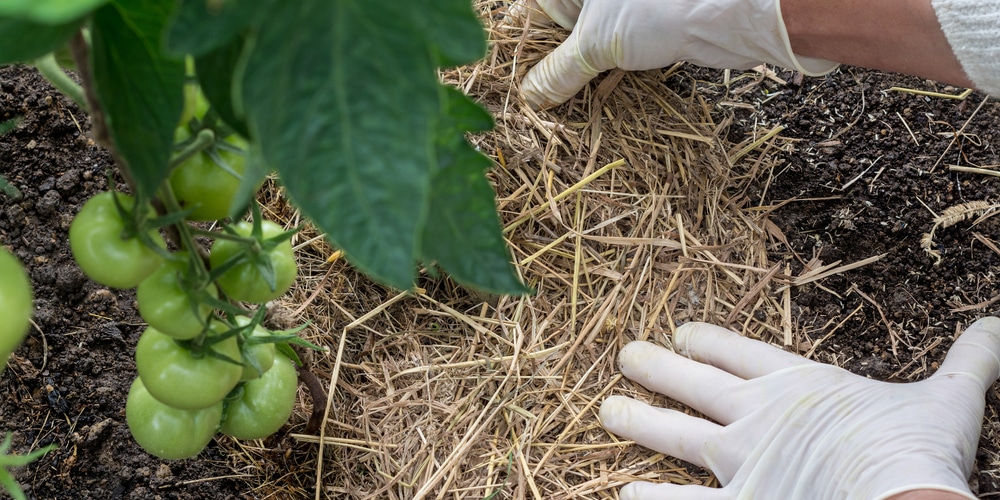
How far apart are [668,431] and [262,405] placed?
900mm

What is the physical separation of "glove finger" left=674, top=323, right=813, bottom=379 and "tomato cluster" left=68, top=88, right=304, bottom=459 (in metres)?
1.03

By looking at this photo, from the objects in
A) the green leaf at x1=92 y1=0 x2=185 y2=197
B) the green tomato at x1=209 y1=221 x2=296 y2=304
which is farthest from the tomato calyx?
the green leaf at x1=92 y1=0 x2=185 y2=197

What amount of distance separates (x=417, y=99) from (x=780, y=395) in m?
1.36

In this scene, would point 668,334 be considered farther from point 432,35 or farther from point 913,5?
point 432,35

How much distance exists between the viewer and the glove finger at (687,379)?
1472 millimetres

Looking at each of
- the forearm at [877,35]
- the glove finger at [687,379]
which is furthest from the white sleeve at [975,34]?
the glove finger at [687,379]

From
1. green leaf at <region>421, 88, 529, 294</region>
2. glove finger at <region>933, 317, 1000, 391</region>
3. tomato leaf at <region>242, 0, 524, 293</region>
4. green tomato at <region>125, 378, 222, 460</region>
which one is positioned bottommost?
glove finger at <region>933, 317, 1000, 391</region>

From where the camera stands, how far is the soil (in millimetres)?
1261

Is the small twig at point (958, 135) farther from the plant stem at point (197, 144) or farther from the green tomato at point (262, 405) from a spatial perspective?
the plant stem at point (197, 144)

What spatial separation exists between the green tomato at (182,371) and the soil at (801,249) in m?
0.74

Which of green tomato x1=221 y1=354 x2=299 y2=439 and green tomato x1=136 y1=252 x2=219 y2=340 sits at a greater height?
green tomato x1=136 y1=252 x2=219 y2=340

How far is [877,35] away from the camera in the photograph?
55.3 inches

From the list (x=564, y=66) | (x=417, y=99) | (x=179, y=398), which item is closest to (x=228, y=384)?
(x=179, y=398)

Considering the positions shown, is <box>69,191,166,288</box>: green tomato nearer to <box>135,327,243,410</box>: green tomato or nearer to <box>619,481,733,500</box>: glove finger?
<box>135,327,243,410</box>: green tomato
